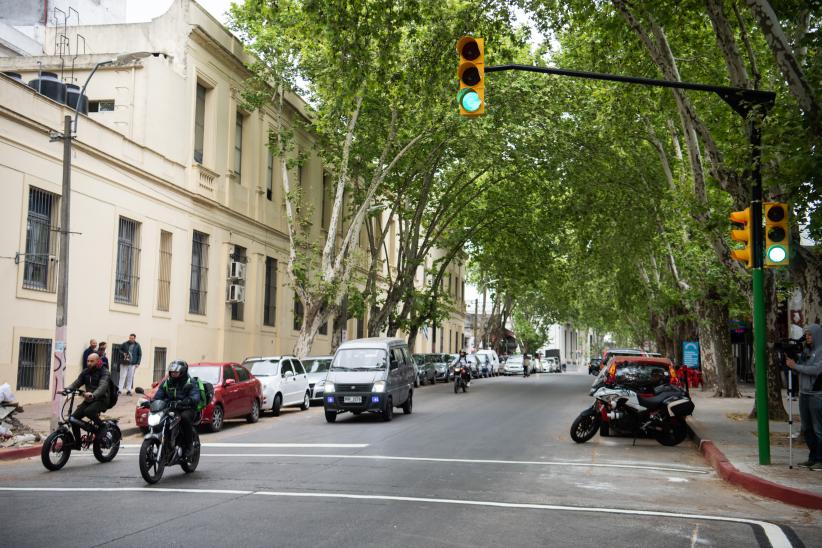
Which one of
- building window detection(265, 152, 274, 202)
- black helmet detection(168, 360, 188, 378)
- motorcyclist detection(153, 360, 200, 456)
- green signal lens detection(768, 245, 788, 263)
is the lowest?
motorcyclist detection(153, 360, 200, 456)

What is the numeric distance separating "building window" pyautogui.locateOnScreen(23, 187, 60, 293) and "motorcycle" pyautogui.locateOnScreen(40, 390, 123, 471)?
8877 mm

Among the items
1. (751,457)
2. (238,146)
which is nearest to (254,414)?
(751,457)

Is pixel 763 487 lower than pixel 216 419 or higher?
lower

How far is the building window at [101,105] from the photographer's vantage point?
2719 cm

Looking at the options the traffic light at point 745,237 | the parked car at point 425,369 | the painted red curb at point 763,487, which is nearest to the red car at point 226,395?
the painted red curb at point 763,487

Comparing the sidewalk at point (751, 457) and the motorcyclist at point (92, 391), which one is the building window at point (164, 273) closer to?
the motorcyclist at point (92, 391)

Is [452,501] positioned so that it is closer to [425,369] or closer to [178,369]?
[178,369]

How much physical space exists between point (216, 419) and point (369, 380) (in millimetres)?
3764

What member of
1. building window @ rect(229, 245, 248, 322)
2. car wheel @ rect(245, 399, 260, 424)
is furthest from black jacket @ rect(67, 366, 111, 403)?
building window @ rect(229, 245, 248, 322)

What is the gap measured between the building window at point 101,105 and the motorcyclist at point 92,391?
52.4ft

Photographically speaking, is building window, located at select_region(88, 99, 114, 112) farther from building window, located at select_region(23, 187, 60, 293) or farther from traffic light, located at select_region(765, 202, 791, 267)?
traffic light, located at select_region(765, 202, 791, 267)

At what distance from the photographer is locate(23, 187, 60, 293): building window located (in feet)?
69.0

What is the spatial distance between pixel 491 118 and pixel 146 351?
575 inches

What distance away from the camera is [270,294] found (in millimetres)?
35750
